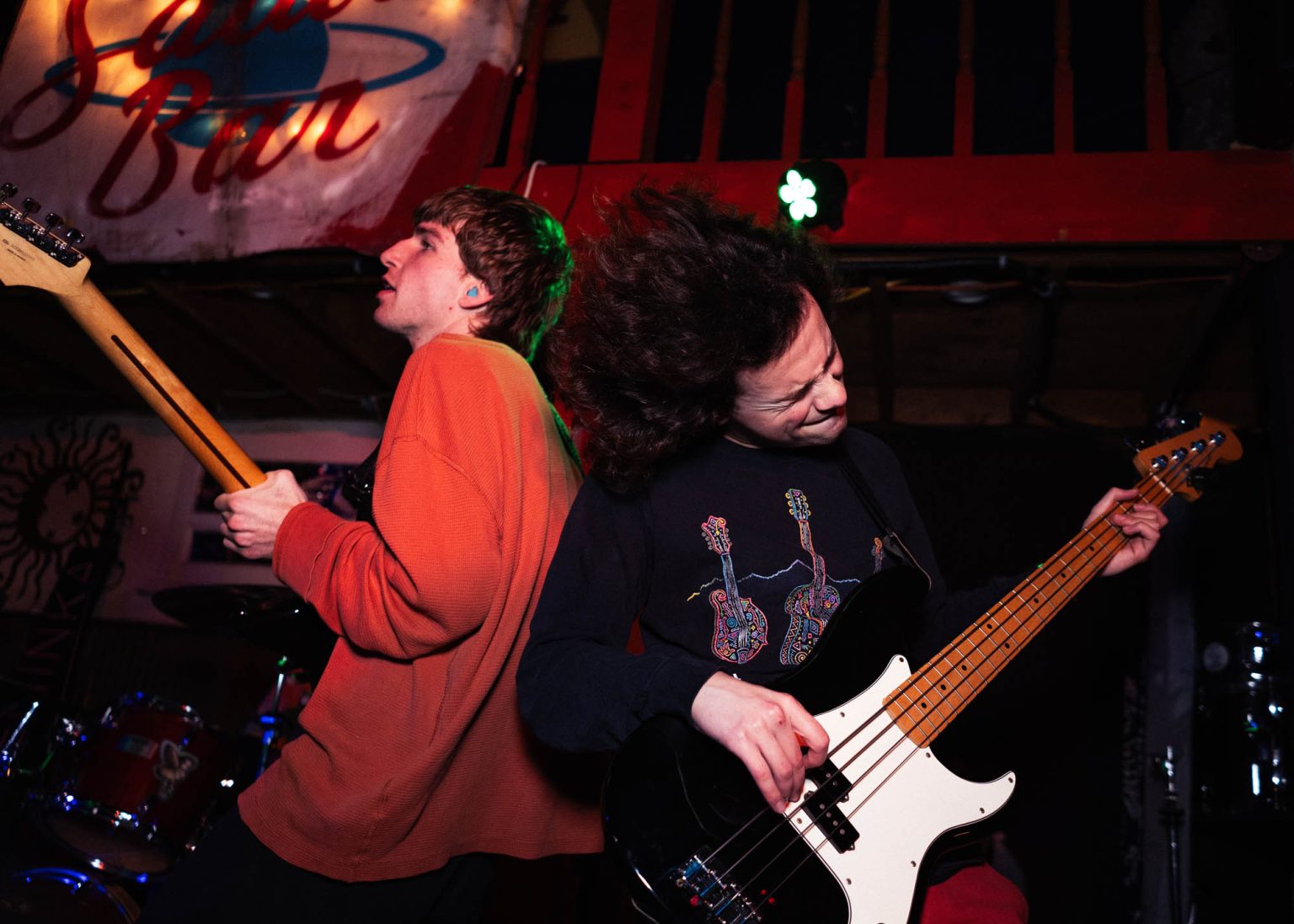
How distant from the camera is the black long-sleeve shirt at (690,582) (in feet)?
4.14

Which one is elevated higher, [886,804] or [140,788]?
[886,804]

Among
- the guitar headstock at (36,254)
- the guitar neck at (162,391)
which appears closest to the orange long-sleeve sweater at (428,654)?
the guitar neck at (162,391)

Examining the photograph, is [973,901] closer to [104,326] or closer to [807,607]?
[807,607]

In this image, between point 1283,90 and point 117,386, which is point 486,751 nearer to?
point 1283,90

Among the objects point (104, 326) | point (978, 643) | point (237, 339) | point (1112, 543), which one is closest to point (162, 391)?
point (104, 326)

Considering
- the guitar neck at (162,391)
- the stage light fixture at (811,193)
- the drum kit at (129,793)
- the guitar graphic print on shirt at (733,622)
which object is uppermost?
the stage light fixture at (811,193)

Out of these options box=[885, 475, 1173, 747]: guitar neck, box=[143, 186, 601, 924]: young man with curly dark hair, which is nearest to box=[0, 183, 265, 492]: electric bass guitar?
box=[143, 186, 601, 924]: young man with curly dark hair

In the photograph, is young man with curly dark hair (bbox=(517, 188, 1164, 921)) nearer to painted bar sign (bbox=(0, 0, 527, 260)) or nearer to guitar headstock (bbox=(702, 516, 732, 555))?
guitar headstock (bbox=(702, 516, 732, 555))

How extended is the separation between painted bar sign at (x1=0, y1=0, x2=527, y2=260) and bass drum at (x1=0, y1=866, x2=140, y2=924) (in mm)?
2308

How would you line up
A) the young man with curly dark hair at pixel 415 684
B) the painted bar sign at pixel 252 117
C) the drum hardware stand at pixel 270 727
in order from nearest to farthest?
the young man with curly dark hair at pixel 415 684 < the painted bar sign at pixel 252 117 < the drum hardware stand at pixel 270 727

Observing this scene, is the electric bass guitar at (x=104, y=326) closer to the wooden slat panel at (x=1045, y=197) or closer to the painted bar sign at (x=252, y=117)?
the painted bar sign at (x=252, y=117)

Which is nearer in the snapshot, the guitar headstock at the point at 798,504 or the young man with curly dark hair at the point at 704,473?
the young man with curly dark hair at the point at 704,473

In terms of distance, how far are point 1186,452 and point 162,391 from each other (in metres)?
2.36

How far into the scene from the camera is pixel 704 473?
161 cm
